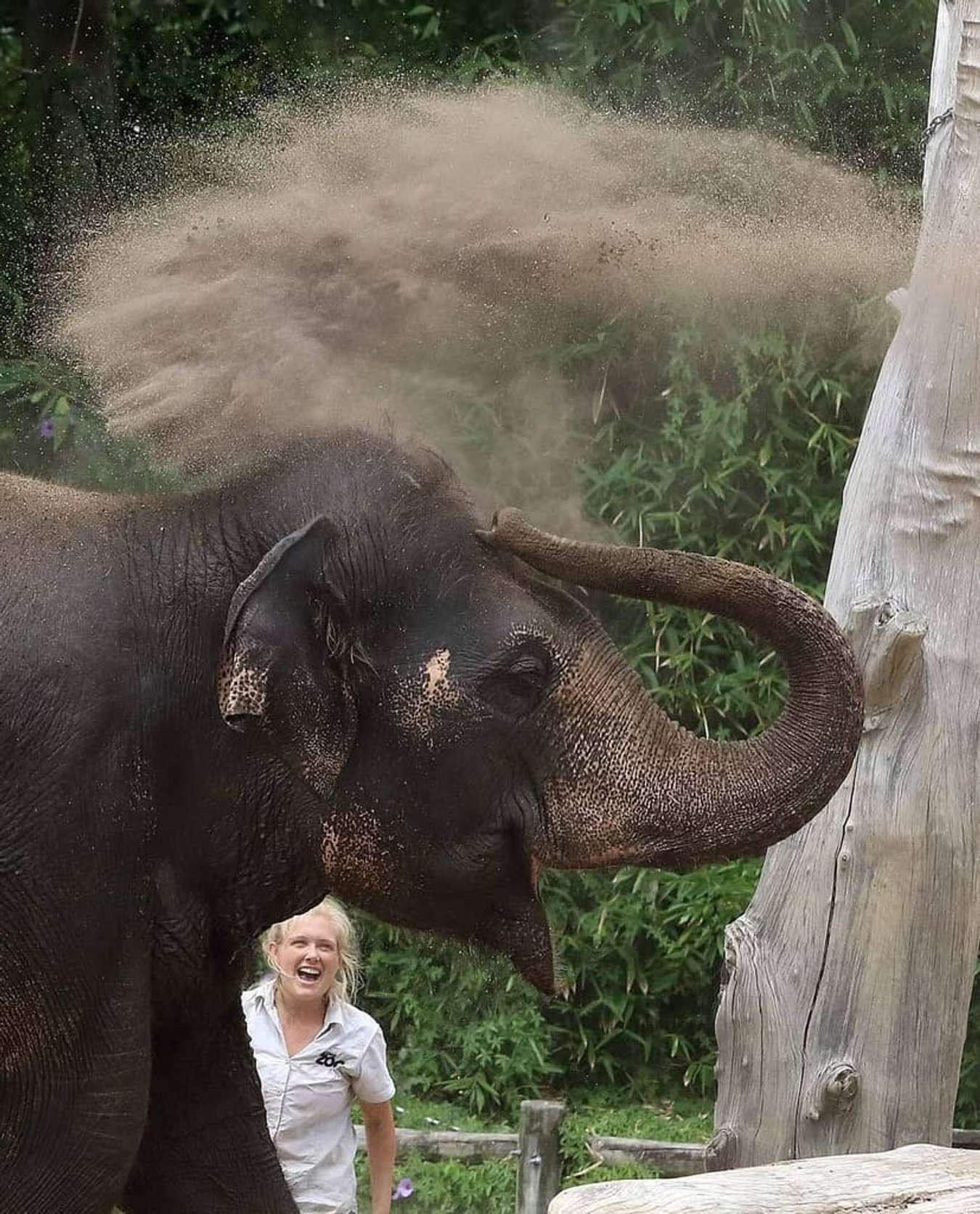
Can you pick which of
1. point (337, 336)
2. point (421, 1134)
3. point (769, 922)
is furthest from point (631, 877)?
point (337, 336)

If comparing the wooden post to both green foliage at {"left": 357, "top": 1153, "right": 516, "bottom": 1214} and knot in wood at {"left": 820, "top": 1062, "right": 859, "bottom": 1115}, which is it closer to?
green foliage at {"left": 357, "top": 1153, "right": 516, "bottom": 1214}

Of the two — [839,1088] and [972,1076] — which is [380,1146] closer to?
[839,1088]

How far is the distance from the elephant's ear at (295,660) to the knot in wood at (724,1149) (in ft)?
4.65

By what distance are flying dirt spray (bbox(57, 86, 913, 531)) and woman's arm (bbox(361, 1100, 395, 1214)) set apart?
4.34ft

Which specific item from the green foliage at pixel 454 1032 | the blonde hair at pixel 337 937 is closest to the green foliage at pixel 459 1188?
the green foliage at pixel 454 1032

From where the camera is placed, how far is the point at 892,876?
3.78 meters

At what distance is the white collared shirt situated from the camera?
14.0 ft

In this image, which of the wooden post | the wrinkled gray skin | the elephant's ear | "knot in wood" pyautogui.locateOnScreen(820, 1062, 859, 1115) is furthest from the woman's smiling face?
the elephant's ear

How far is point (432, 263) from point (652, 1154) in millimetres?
2534

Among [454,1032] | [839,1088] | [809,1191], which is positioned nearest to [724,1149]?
[839,1088]

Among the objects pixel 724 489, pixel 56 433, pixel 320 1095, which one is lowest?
pixel 320 1095

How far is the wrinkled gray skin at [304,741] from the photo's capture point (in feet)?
8.81

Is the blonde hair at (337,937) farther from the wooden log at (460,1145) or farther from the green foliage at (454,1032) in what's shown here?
the green foliage at (454,1032)

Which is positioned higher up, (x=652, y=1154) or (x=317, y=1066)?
(x=317, y=1066)
